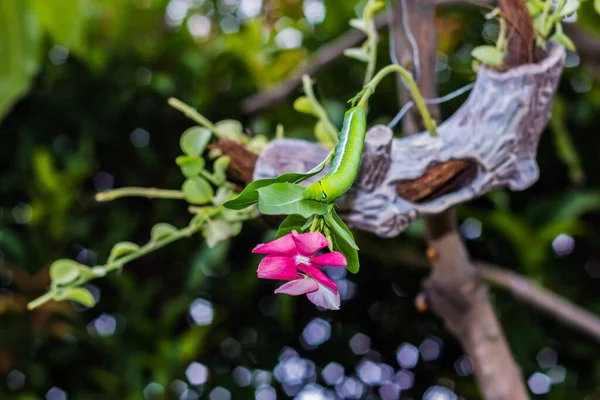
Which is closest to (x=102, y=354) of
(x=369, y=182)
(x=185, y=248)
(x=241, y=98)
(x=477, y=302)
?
(x=185, y=248)

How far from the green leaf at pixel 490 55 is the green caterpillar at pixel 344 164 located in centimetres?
15

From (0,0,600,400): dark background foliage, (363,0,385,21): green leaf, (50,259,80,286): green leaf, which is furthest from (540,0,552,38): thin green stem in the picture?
(0,0,600,400): dark background foliage

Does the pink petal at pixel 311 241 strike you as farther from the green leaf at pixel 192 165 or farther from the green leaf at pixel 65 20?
the green leaf at pixel 65 20

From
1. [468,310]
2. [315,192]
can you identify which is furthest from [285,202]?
[468,310]

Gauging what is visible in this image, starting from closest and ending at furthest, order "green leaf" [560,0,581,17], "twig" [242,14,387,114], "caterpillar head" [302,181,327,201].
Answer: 1. "caterpillar head" [302,181,327,201]
2. "green leaf" [560,0,581,17]
3. "twig" [242,14,387,114]

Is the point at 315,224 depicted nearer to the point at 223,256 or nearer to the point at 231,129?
the point at 231,129

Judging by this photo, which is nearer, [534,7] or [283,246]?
[283,246]

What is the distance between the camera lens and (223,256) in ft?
2.97

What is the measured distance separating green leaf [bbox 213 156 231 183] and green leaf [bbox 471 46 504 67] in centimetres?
17

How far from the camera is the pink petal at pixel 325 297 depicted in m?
0.25

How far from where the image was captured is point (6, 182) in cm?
93

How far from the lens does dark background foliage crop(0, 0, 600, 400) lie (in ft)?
2.92

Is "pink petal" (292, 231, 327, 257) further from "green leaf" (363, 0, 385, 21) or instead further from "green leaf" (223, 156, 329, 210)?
"green leaf" (363, 0, 385, 21)

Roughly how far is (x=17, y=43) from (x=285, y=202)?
2.26 ft
